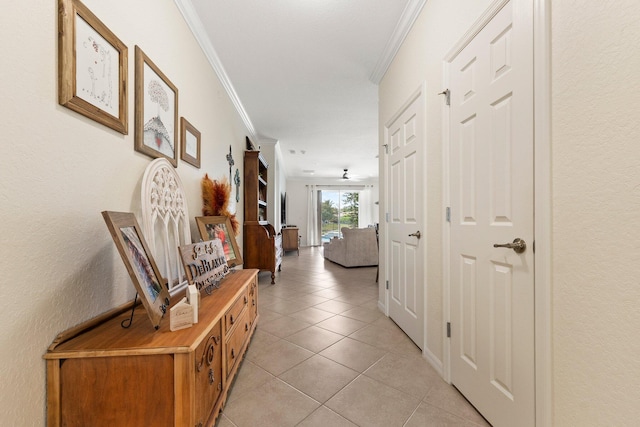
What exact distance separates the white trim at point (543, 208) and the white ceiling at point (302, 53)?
131 centimetres

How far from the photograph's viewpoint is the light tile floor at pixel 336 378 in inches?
54.5

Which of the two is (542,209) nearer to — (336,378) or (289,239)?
(336,378)

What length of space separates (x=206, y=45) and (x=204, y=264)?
81.3 inches

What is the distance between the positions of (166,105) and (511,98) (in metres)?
1.95

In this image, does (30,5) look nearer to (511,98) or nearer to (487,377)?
(511,98)

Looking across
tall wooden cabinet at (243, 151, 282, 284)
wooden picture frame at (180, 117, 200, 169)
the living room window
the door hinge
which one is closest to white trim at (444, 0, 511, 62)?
the door hinge

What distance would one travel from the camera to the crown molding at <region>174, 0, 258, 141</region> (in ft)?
6.70

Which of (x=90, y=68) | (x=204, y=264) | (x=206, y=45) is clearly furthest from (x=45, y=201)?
(x=206, y=45)

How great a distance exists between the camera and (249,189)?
4352 millimetres

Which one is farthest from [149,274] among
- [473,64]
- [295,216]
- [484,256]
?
[295,216]

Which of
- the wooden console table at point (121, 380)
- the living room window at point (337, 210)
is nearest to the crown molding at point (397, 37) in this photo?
the wooden console table at point (121, 380)

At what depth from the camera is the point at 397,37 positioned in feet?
7.85

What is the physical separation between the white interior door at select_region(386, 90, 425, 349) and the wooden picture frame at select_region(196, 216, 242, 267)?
1.48 meters

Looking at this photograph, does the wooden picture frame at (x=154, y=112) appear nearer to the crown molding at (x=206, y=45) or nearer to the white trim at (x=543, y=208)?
the crown molding at (x=206, y=45)
